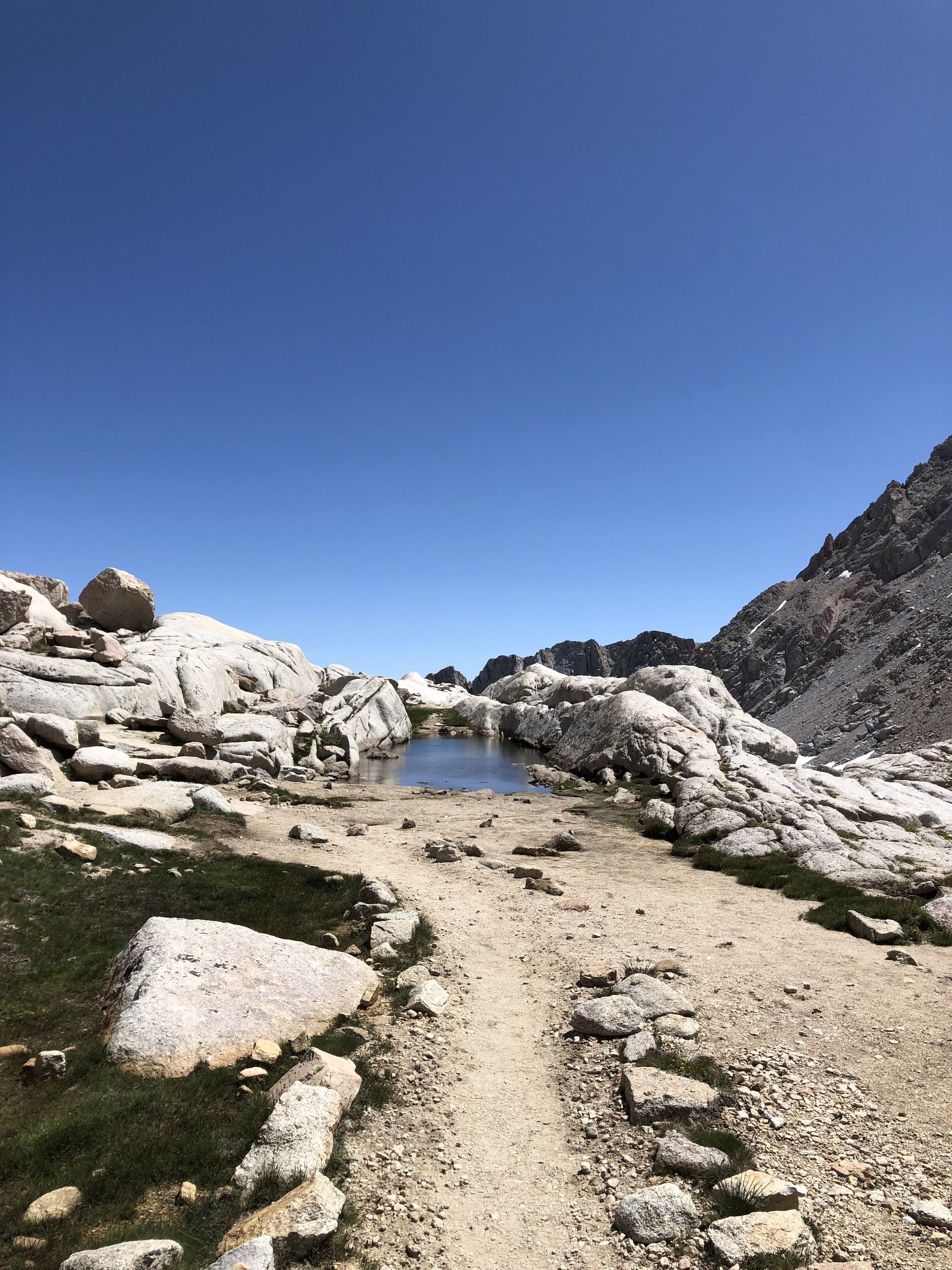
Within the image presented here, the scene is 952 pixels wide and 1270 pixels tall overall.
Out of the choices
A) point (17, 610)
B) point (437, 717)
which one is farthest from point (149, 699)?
point (437, 717)

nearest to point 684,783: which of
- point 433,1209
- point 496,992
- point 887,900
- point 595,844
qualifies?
point 595,844

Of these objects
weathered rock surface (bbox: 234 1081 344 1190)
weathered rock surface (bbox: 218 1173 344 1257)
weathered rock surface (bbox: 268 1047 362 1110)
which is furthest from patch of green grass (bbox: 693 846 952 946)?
weathered rock surface (bbox: 218 1173 344 1257)

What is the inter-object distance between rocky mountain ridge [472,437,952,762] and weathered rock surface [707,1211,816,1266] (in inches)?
3764

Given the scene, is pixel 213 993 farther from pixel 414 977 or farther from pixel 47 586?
pixel 47 586

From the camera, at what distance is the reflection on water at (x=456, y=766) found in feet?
171

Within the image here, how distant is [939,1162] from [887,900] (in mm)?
12310

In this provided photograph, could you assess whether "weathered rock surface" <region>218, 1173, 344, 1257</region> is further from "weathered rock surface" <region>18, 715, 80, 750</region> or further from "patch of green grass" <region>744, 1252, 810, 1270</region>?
"weathered rock surface" <region>18, 715, 80, 750</region>

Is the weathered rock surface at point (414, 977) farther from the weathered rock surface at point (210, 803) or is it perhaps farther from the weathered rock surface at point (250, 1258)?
the weathered rock surface at point (210, 803)

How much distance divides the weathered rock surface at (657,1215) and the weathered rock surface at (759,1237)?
0.96 feet

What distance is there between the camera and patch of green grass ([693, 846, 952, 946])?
58.2 feet

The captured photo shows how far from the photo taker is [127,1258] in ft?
21.0

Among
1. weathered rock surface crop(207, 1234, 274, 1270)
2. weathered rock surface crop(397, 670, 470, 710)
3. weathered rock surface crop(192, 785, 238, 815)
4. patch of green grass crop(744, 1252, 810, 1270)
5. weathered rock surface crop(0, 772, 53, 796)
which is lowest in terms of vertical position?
patch of green grass crop(744, 1252, 810, 1270)

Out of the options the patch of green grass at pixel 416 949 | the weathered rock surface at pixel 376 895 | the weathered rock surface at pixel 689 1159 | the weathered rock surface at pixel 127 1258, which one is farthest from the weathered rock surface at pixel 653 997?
the weathered rock surface at pixel 127 1258

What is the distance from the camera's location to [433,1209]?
8188 millimetres
